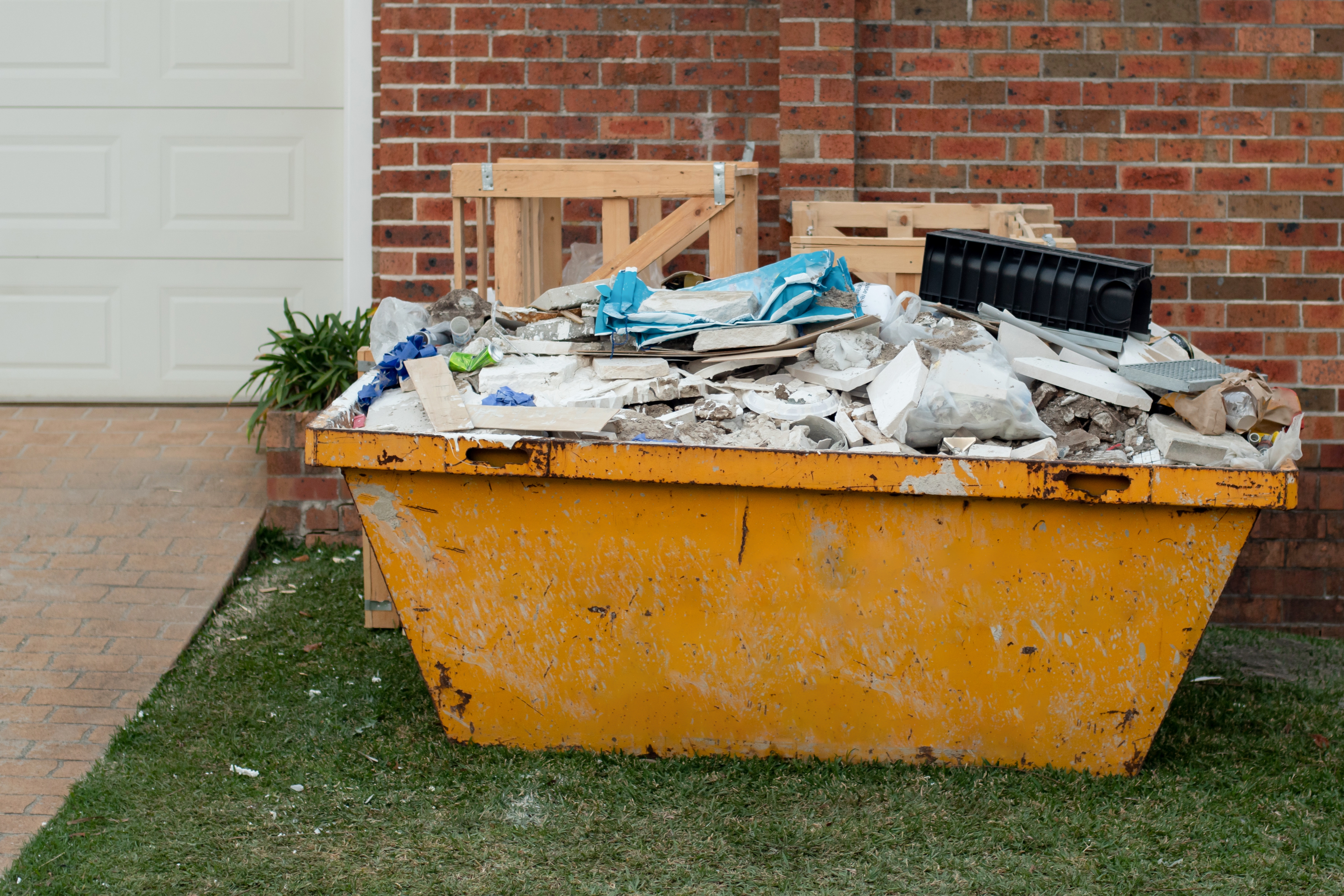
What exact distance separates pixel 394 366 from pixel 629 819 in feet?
4.55

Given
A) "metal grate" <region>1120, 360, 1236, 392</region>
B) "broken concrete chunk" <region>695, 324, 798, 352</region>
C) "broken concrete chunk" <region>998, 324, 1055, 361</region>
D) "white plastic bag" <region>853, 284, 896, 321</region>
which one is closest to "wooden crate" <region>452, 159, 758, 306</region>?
"white plastic bag" <region>853, 284, 896, 321</region>

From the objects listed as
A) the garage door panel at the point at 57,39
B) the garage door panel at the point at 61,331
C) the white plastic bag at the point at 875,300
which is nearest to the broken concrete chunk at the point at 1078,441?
the white plastic bag at the point at 875,300

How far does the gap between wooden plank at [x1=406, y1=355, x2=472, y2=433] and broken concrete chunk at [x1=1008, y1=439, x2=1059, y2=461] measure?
4.41 feet

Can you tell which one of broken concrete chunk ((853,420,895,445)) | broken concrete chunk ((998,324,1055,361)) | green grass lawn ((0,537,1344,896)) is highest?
broken concrete chunk ((998,324,1055,361))

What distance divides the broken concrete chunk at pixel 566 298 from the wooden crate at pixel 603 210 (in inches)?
12.9

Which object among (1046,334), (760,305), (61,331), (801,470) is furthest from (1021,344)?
(61,331)

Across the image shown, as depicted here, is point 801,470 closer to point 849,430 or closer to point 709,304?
point 849,430

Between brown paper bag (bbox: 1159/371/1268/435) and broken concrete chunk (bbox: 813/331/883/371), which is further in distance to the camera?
broken concrete chunk (bbox: 813/331/883/371)

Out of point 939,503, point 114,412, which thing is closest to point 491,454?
point 939,503

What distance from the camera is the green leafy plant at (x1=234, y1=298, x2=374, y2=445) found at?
5.06 metres

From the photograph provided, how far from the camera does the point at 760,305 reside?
3.61 metres

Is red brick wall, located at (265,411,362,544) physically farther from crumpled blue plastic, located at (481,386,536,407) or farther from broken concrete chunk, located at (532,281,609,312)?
crumpled blue plastic, located at (481,386,536,407)

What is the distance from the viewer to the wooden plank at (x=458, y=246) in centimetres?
422

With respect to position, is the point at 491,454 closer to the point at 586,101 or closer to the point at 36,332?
the point at 586,101
